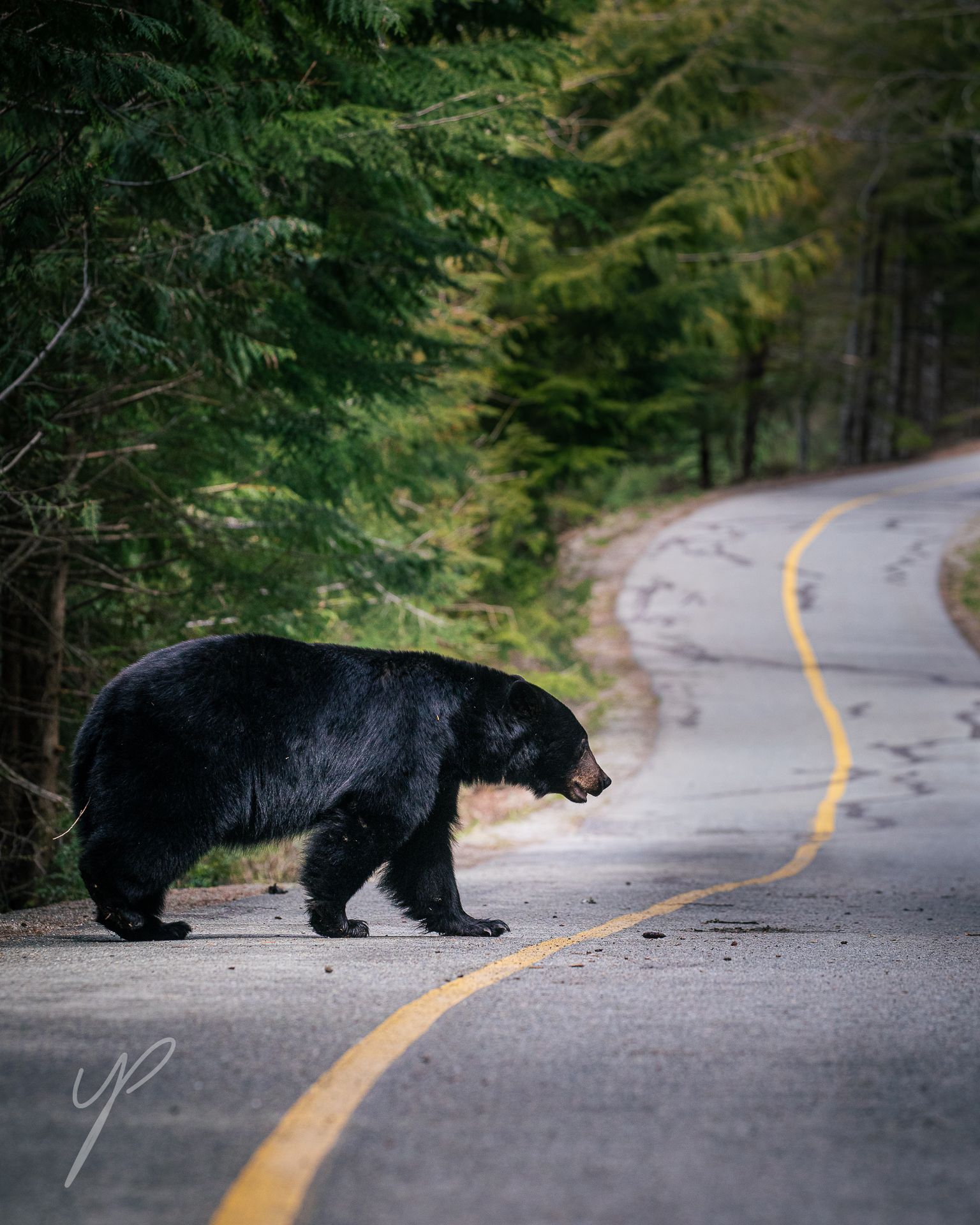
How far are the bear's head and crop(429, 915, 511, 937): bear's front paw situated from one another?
2.51ft

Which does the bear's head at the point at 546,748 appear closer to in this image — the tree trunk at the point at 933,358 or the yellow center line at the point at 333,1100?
the yellow center line at the point at 333,1100

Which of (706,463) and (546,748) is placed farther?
(706,463)

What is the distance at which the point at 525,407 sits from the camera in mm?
19875

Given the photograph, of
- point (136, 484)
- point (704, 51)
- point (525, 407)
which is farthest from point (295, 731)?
point (704, 51)

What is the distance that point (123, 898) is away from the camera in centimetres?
509

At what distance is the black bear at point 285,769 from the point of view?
5.01 m

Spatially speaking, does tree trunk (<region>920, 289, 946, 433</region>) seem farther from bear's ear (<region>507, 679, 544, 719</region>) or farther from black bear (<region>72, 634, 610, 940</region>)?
black bear (<region>72, 634, 610, 940</region>)

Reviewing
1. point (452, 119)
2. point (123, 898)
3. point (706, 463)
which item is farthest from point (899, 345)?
point (123, 898)

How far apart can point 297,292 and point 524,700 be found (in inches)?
161

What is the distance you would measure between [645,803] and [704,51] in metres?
12.9

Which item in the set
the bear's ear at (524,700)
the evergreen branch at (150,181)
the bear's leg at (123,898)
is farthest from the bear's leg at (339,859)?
the evergreen branch at (150,181)

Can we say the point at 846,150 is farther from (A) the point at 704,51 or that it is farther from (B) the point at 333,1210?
(B) the point at 333,1210

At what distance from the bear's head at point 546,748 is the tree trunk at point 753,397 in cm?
3112

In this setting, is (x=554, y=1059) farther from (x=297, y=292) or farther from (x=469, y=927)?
(x=297, y=292)
